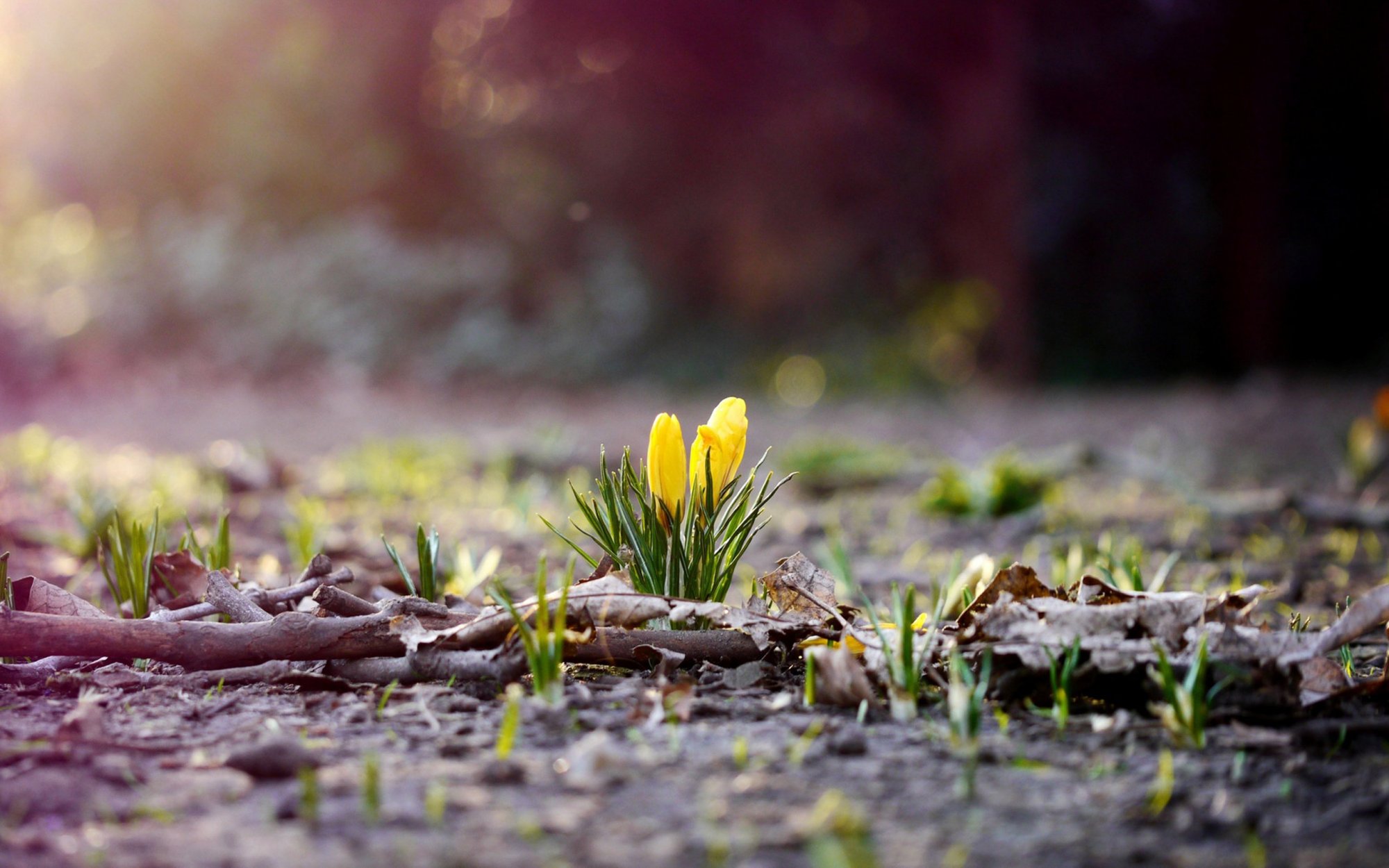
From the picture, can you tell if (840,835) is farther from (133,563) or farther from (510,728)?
(133,563)

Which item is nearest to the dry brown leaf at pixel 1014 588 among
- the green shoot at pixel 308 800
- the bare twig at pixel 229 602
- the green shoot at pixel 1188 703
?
the green shoot at pixel 1188 703

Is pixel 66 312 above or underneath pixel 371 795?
above

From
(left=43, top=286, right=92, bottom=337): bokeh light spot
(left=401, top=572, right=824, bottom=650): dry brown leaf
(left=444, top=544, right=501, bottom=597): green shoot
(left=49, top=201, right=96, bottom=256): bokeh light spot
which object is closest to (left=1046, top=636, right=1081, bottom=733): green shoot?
(left=401, top=572, right=824, bottom=650): dry brown leaf

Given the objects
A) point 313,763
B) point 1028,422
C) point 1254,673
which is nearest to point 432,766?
point 313,763

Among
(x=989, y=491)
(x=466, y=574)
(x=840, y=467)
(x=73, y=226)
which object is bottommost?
(x=466, y=574)

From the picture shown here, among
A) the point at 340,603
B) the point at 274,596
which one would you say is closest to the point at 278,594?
the point at 274,596
